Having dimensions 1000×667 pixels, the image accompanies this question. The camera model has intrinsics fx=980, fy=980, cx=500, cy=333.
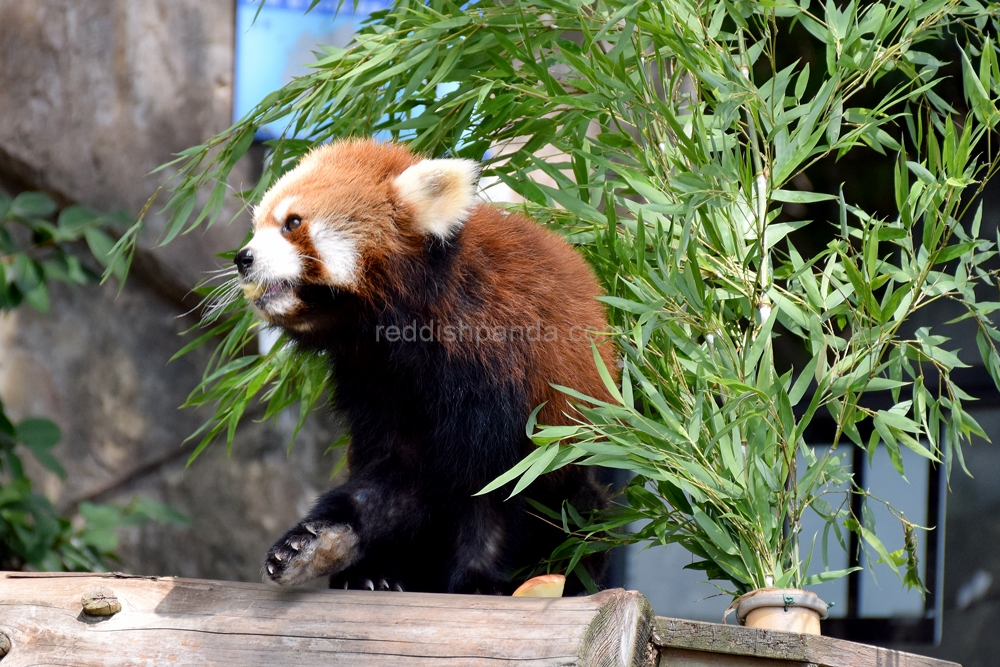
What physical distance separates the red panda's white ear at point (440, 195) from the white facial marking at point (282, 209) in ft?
0.61

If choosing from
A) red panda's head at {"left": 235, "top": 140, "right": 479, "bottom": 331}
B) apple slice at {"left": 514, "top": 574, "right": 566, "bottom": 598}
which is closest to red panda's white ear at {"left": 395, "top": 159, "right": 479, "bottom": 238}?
red panda's head at {"left": 235, "top": 140, "right": 479, "bottom": 331}

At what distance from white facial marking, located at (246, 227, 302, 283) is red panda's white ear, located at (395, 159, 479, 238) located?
21cm

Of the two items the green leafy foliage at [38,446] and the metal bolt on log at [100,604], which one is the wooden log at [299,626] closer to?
the metal bolt on log at [100,604]

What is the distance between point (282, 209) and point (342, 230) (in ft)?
0.37

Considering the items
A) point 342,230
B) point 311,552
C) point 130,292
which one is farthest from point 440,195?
point 130,292

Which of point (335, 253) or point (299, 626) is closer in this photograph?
point (299, 626)

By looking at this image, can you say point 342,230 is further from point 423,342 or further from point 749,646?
point 749,646

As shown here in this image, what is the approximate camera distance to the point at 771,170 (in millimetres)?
1606

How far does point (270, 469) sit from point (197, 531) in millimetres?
360

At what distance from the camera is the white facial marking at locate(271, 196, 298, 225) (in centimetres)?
162

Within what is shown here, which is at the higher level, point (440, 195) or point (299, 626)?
point (440, 195)

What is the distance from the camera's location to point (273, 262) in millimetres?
1558

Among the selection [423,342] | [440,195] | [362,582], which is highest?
[440,195]

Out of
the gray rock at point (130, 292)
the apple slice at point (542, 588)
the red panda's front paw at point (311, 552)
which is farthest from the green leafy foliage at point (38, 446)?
the apple slice at point (542, 588)
